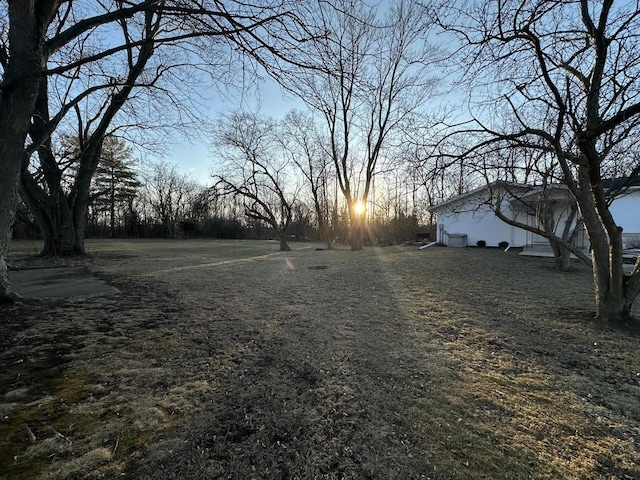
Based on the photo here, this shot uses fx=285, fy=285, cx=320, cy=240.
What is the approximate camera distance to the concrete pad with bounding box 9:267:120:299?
4.90 m

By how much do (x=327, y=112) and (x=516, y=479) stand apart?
15.8 feet

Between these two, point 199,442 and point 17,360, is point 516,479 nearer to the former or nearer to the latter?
point 199,442

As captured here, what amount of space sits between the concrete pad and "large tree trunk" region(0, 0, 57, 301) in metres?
1.63

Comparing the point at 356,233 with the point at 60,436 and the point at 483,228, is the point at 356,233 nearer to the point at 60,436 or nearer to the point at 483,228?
the point at 483,228

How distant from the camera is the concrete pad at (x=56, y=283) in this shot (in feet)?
16.1

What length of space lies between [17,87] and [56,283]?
3834 millimetres

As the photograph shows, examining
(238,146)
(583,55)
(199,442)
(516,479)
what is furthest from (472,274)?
(238,146)

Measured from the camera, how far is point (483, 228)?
1794 centimetres

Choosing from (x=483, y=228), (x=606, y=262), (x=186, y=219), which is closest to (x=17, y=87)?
(x=606, y=262)

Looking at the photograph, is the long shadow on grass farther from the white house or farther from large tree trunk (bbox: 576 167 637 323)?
the white house

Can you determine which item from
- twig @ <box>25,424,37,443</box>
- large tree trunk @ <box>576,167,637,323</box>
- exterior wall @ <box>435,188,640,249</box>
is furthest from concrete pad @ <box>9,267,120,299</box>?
exterior wall @ <box>435,188,640,249</box>

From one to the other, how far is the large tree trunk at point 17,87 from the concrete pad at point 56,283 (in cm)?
163

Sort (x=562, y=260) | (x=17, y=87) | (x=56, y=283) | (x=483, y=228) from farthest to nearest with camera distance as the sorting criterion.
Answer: (x=483, y=228) → (x=562, y=260) → (x=56, y=283) → (x=17, y=87)

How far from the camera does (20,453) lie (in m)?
1.52
